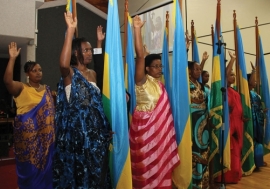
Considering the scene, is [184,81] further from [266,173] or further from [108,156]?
[266,173]

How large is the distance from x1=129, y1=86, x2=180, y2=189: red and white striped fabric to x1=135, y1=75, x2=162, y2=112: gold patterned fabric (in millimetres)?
41

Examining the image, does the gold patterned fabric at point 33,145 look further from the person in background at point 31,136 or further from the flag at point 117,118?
the flag at point 117,118

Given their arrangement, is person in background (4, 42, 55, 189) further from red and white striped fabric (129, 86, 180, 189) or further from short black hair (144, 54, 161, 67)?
short black hair (144, 54, 161, 67)

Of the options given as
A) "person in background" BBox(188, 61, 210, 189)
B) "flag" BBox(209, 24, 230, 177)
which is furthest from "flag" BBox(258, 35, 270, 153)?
"person in background" BBox(188, 61, 210, 189)

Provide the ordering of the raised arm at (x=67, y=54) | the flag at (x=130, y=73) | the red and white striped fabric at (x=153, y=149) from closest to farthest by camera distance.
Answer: the raised arm at (x=67, y=54)
the red and white striped fabric at (x=153, y=149)
the flag at (x=130, y=73)

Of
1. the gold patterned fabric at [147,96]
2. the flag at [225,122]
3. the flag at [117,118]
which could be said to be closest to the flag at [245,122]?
the flag at [225,122]

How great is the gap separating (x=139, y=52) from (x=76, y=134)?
825 millimetres

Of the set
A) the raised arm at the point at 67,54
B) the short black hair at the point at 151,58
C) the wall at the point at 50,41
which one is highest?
the wall at the point at 50,41

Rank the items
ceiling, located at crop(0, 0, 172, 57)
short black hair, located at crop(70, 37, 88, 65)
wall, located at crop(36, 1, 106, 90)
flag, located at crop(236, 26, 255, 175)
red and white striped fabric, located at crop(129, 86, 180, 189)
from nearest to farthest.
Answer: short black hair, located at crop(70, 37, 88, 65), red and white striped fabric, located at crop(129, 86, 180, 189), flag, located at crop(236, 26, 255, 175), ceiling, located at crop(0, 0, 172, 57), wall, located at crop(36, 1, 106, 90)

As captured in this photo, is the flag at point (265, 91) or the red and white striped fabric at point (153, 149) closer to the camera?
the red and white striped fabric at point (153, 149)

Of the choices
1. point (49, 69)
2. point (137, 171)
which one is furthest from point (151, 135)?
point (49, 69)

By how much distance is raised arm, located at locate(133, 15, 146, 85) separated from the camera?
6.93 feet

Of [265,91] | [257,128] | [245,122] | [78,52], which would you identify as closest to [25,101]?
[78,52]

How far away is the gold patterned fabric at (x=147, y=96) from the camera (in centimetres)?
233
